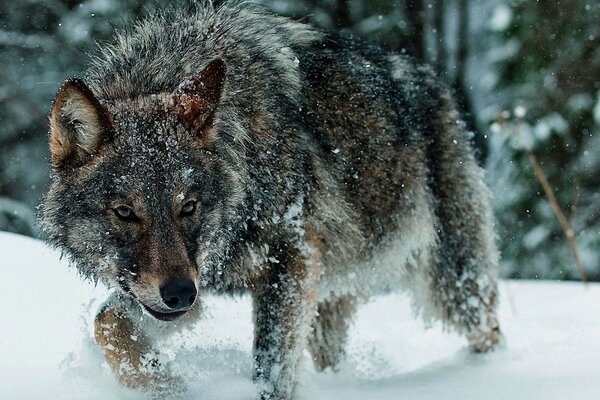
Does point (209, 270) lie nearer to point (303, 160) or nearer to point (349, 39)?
point (303, 160)

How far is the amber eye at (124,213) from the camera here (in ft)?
11.8

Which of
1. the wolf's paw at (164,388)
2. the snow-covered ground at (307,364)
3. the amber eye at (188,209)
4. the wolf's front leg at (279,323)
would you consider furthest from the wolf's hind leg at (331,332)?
the amber eye at (188,209)

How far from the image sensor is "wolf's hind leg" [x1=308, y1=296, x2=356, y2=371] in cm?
557

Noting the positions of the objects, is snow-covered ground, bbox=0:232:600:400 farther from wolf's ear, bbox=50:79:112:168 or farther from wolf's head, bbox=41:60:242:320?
wolf's ear, bbox=50:79:112:168

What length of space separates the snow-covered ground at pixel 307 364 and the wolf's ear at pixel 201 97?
113 centimetres

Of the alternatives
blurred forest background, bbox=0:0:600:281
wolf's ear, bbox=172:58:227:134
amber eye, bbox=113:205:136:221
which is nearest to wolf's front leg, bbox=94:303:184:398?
amber eye, bbox=113:205:136:221

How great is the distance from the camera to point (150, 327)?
4.38 meters

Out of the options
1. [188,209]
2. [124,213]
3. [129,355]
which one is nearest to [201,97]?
[188,209]

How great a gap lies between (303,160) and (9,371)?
1680 millimetres

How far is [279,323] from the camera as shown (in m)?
4.23

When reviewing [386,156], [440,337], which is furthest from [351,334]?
[386,156]

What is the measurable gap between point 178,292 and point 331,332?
2.32 meters

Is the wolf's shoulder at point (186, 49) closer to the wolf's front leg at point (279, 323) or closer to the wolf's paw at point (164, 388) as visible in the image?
the wolf's front leg at point (279, 323)

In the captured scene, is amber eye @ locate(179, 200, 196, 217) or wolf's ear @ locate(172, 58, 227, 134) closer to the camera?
amber eye @ locate(179, 200, 196, 217)
